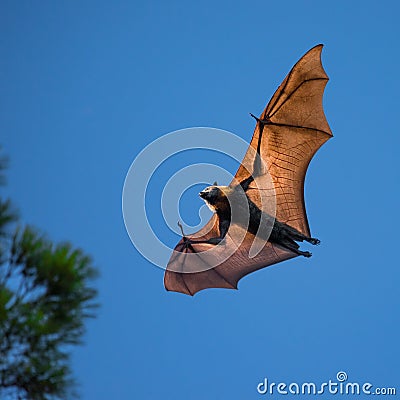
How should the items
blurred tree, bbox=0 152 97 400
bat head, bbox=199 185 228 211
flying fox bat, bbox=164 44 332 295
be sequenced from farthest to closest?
1. flying fox bat, bbox=164 44 332 295
2. bat head, bbox=199 185 228 211
3. blurred tree, bbox=0 152 97 400

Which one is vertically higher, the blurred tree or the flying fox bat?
the flying fox bat

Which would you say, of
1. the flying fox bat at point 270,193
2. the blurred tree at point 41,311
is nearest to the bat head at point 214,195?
the flying fox bat at point 270,193

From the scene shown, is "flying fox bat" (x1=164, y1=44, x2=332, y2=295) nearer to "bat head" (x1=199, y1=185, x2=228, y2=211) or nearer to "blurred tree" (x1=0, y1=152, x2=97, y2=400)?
"bat head" (x1=199, y1=185, x2=228, y2=211)

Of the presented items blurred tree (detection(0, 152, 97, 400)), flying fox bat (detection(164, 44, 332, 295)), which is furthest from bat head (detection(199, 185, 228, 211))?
blurred tree (detection(0, 152, 97, 400))

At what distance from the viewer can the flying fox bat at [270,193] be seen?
10.3 m

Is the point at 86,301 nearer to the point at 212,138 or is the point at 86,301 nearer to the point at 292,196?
the point at 212,138

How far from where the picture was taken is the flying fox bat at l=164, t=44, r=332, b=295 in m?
10.3

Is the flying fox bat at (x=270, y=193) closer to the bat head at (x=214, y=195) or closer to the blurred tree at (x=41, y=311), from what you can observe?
the bat head at (x=214, y=195)

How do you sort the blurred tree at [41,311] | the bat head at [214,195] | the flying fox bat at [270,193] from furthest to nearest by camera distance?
the flying fox bat at [270,193] → the bat head at [214,195] → the blurred tree at [41,311]

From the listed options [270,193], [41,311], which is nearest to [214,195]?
[270,193]

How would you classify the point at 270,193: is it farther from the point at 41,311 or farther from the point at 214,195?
the point at 41,311

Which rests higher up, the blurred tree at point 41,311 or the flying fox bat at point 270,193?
the flying fox bat at point 270,193

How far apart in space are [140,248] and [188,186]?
4.25 ft

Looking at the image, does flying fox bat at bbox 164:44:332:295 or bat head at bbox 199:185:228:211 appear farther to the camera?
flying fox bat at bbox 164:44:332:295
